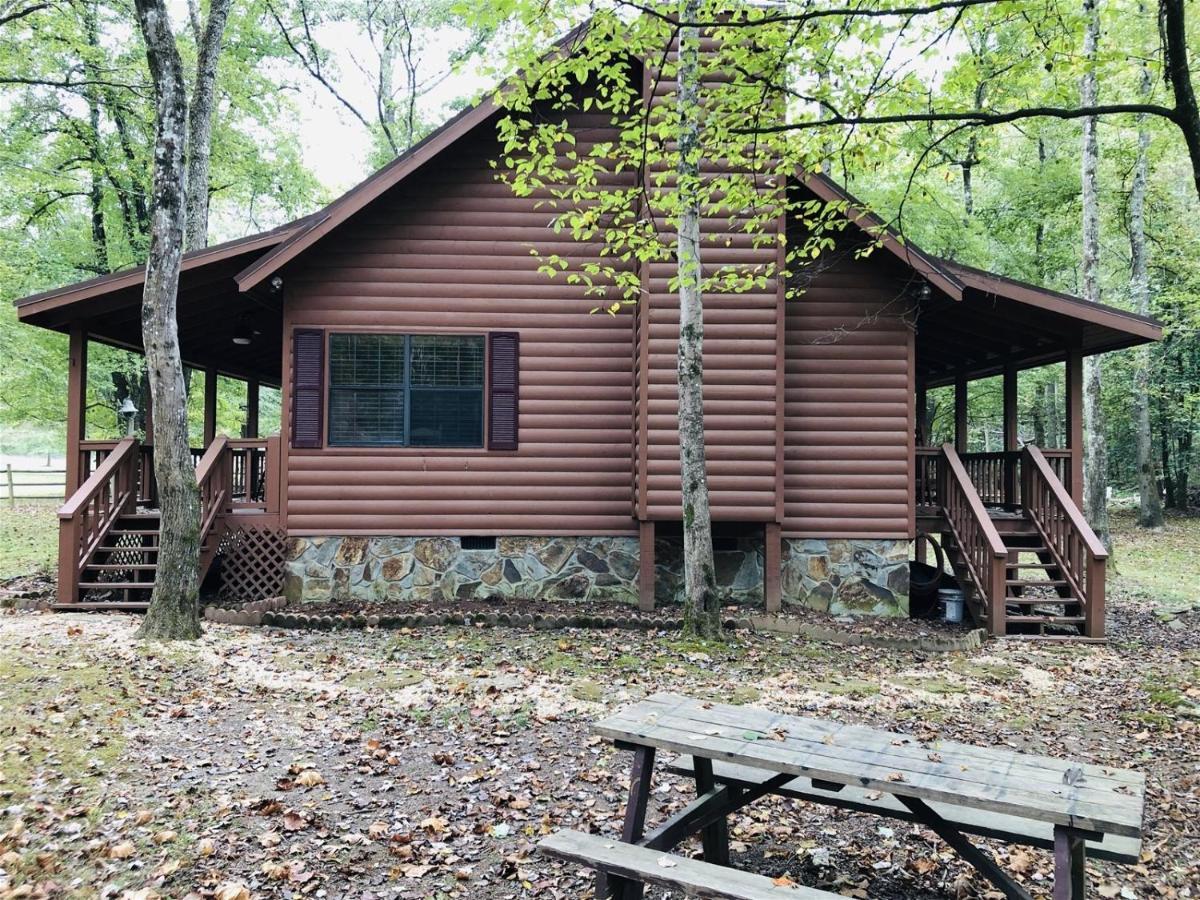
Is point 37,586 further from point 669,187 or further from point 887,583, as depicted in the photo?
point 887,583

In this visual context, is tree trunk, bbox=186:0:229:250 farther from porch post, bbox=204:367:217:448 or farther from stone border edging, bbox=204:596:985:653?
stone border edging, bbox=204:596:985:653

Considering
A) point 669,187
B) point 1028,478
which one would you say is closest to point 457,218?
point 669,187

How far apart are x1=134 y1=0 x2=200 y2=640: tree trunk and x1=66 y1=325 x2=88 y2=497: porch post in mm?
2705

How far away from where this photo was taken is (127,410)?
11.6m

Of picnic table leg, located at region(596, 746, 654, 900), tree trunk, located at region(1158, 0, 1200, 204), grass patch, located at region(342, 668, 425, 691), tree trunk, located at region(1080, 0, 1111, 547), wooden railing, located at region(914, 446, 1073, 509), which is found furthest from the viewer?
tree trunk, located at region(1080, 0, 1111, 547)

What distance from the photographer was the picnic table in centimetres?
265

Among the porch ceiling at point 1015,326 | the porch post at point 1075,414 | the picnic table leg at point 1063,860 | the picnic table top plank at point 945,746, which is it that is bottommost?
the picnic table leg at point 1063,860

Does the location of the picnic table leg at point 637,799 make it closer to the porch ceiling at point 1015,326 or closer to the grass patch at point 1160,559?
the porch ceiling at point 1015,326

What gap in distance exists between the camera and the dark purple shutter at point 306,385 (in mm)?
9578

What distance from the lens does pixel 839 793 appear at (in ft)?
12.1

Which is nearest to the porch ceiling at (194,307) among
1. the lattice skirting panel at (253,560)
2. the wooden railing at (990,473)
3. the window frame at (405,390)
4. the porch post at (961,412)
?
the window frame at (405,390)

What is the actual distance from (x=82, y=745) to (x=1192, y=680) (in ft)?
27.8

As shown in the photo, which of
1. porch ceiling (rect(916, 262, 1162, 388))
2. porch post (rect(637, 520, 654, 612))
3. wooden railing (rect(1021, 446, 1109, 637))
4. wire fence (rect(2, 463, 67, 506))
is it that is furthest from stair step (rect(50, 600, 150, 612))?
wire fence (rect(2, 463, 67, 506))

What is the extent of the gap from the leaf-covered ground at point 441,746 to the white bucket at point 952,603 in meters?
1.48
